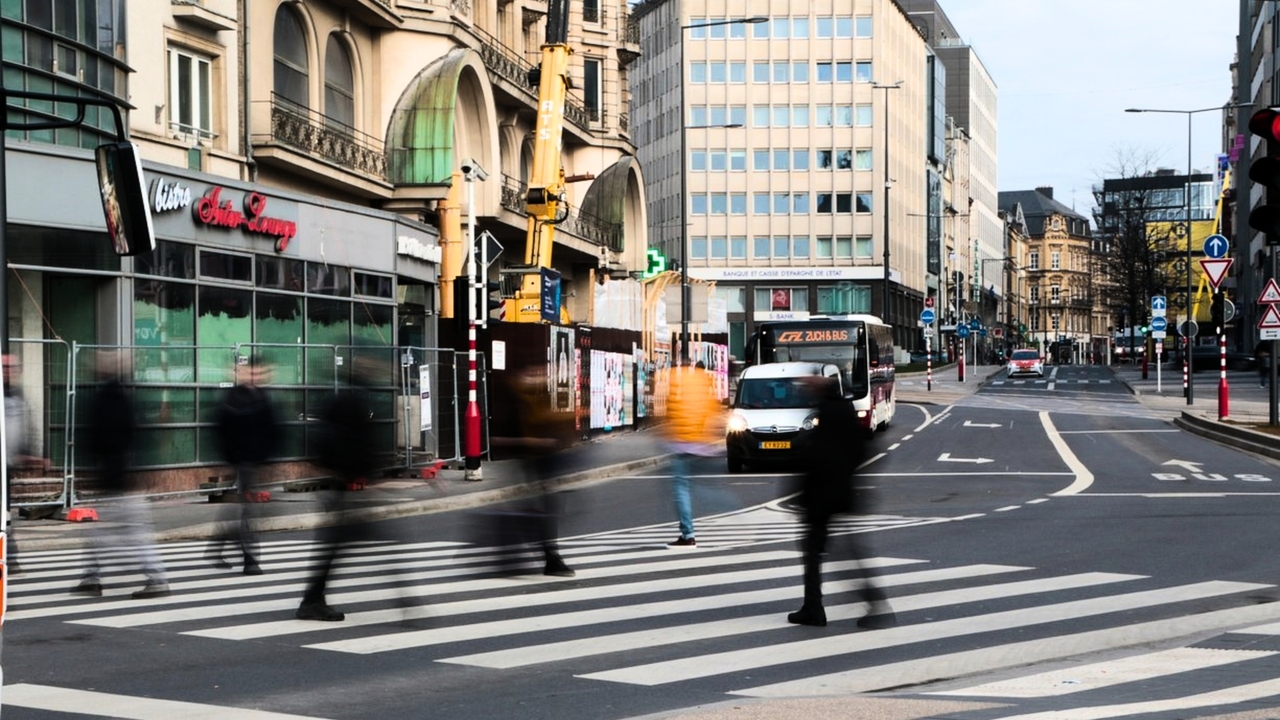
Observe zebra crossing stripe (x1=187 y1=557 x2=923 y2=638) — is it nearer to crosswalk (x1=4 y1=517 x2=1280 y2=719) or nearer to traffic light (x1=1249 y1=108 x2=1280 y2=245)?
crosswalk (x1=4 y1=517 x2=1280 y2=719)

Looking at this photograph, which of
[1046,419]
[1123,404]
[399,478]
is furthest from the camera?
[1123,404]

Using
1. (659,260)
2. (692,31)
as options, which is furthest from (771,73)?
(659,260)

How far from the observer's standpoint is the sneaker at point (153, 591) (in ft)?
41.6

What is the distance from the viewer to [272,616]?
451 inches

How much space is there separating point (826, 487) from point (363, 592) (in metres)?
3.95

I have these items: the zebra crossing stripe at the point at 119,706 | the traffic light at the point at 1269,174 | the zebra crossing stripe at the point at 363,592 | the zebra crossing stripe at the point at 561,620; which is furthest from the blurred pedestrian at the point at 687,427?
the zebra crossing stripe at the point at 119,706

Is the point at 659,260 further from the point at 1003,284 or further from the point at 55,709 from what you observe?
the point at 1003,284

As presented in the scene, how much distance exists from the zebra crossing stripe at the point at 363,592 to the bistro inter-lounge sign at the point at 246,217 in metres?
11.8

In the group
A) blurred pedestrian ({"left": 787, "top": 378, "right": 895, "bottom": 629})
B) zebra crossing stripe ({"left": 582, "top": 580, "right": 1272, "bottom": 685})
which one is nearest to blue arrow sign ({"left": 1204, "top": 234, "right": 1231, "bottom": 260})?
zebra crossing stripe ({"left": 582, "top": 580, "right": 1272, "bottom": 685})

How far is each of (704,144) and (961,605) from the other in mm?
97289

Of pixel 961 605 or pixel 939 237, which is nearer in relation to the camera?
pixel 961 605

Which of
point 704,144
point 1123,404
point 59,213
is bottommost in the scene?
point 1123,404

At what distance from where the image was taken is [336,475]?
11328 millimetres

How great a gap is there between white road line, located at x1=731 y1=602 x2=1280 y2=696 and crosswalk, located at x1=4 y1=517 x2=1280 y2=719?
18 millimetres
